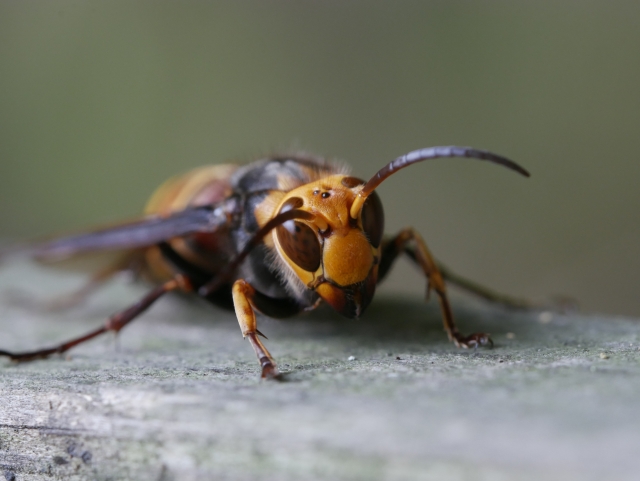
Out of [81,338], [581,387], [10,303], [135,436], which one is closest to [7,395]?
[135,436]

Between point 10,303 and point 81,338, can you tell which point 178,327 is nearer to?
point 81,338

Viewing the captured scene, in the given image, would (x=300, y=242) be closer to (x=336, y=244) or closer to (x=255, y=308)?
(x=336, y=244)

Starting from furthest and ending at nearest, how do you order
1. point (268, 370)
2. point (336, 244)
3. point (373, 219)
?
point (373, 219) → point (336, 244) → point (268, 370)

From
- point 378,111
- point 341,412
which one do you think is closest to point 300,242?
point 341,412

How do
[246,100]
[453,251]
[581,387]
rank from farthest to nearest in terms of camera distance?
[246,100] < [453,251] < [581,387]

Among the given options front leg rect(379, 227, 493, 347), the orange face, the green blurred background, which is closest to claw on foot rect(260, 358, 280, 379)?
the orange face
